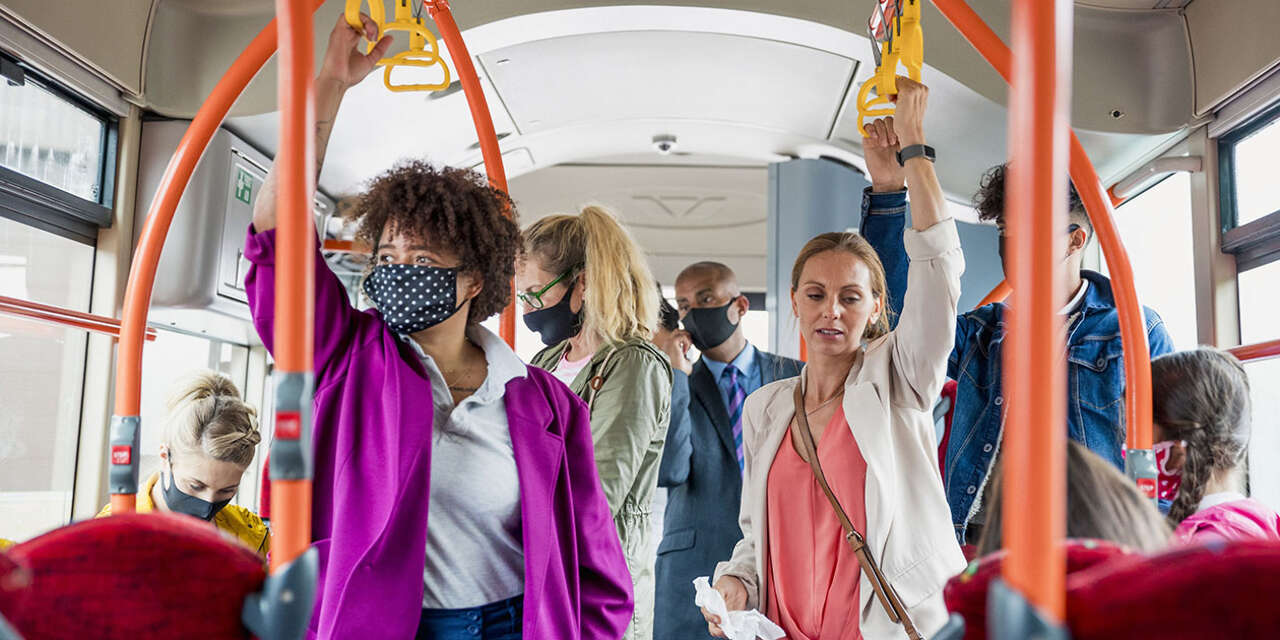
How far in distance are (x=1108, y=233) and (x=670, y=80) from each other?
8.34 ft

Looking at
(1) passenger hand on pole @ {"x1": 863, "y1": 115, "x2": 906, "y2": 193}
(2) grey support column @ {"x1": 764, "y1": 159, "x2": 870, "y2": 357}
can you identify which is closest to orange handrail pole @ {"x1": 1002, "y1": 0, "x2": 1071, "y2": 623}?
(1) passenger hand on pole @ {"x1": 863, "y1": 115, "x2": 906, "y2": 193}

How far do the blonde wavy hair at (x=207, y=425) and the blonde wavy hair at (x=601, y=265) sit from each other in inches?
38.9

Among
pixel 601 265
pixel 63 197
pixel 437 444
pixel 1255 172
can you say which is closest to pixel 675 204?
pixel 1255 172

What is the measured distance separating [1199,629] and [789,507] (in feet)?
4.28

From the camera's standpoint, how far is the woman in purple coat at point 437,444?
153 centimetres

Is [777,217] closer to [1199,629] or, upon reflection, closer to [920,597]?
[920,597]

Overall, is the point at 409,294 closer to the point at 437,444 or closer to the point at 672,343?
the point at 437,444

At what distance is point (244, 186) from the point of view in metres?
3.71

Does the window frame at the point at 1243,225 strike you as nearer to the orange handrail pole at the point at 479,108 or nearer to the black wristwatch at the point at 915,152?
the black wristwatch at the point at 915,152

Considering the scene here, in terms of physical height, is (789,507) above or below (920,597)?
above

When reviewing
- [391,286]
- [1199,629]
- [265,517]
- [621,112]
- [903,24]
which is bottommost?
[265,517]

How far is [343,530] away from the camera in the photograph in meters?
1.54

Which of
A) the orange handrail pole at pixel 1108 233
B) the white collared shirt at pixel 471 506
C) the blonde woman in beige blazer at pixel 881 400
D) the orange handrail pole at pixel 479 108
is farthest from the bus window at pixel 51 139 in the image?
the orange handrail pole at pixel 1108 233

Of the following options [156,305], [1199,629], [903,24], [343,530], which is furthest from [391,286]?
[156,305]
